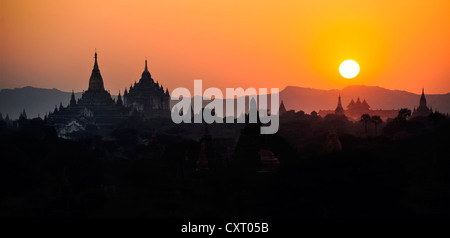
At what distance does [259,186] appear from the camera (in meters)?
92.3

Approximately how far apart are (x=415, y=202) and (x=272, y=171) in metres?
18.2

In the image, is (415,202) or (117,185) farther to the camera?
(117,185)

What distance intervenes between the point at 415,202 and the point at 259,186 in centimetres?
1299

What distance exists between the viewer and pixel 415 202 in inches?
3406

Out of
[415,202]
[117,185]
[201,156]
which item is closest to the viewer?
[415,202]

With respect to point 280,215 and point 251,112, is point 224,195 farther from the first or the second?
point 251,112
